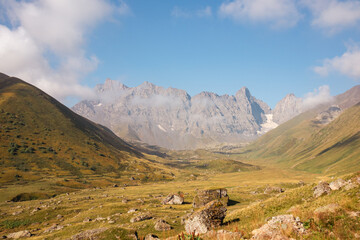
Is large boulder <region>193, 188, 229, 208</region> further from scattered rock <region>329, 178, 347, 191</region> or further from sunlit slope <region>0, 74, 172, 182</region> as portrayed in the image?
sunlit slope <region>0, 74, 172, 182</region>

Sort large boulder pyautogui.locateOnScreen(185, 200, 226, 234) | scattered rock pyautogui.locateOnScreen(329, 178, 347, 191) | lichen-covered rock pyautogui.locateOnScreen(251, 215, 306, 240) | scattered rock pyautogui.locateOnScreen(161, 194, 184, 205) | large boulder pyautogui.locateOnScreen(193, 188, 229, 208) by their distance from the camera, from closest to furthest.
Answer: lichen-covered rock pyautogui.locateOnScreen(251, 215, 306, 240) < large boulder pyautogui.locateOnScreen(185, 200, 226, 234) < scattered rock pyautogui.locateOnScreen(329, 178, 347, 191) < large boulder pyautogui.locateOnScreen(193, 188, 229, 208) < scattered rock pyautogui.locateOnScreen(161, 194, 184, 205)

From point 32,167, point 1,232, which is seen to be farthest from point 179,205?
point 32,167

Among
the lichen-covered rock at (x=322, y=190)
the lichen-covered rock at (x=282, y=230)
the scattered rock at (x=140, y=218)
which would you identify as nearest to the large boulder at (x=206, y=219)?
the lichen-covered rock at (x=282, y=230)

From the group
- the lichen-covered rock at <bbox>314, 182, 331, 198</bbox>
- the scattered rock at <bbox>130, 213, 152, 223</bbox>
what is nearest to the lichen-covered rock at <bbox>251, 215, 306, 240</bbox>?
the lichen-covered rock at <bbox>314, 182, 331, 198</bbox>

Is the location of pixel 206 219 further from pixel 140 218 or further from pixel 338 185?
pixel 140 218

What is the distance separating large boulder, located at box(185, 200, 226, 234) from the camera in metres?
21.6

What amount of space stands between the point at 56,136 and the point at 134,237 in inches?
8007

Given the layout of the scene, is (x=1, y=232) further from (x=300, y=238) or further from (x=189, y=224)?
(x=300, y=238)

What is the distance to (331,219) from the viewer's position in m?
13.3

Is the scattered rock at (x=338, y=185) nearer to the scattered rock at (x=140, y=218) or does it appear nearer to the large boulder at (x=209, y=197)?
the scattered rock at (x=140, y=218)

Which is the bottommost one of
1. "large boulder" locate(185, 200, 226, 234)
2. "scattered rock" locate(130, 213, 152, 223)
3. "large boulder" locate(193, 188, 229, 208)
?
"large boulder" locate(193, 188, 229, 208)

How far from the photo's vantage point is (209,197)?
59406 mm

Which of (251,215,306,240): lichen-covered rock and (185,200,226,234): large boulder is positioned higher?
(251,215,306,240): lichen-covered rock

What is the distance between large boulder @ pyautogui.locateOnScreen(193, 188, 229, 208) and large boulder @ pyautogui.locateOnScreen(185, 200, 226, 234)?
36.8m
